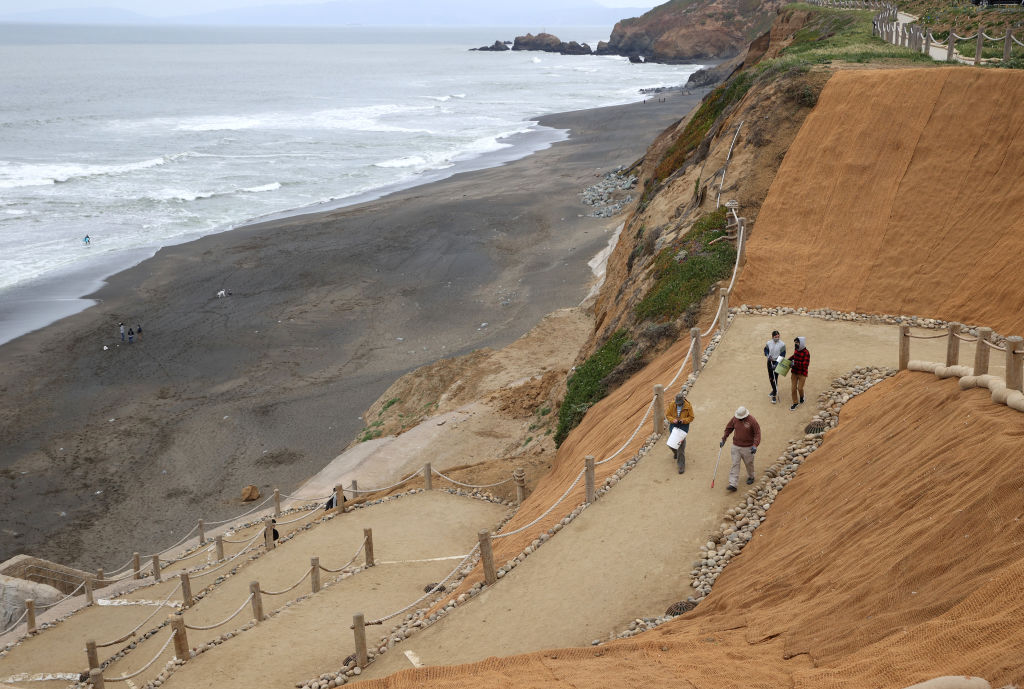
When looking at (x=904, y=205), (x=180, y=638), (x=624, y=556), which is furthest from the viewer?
(x=904, y=205)

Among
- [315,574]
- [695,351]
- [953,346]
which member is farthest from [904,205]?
[315,574]

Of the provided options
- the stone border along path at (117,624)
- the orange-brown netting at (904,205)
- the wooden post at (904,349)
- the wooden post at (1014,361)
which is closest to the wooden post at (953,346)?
the wooden post at (904,349)

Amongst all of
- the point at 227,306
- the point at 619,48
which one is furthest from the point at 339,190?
the point at 619,48

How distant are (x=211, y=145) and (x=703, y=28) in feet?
311

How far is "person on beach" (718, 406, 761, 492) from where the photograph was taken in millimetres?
11625

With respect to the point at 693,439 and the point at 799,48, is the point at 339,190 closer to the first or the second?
the point at 799,48

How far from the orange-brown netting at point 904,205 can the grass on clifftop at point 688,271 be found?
711mm

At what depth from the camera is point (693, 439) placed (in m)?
13.6

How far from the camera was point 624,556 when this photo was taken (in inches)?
438

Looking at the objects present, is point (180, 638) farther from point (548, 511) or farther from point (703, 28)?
point (703, 28)

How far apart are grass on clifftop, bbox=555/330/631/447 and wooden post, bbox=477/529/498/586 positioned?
7389mm

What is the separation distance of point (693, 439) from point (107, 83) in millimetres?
135275

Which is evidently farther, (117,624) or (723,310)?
→ (723,310)

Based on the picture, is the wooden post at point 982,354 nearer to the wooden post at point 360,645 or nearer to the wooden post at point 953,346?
the wooden post at point 953,346
